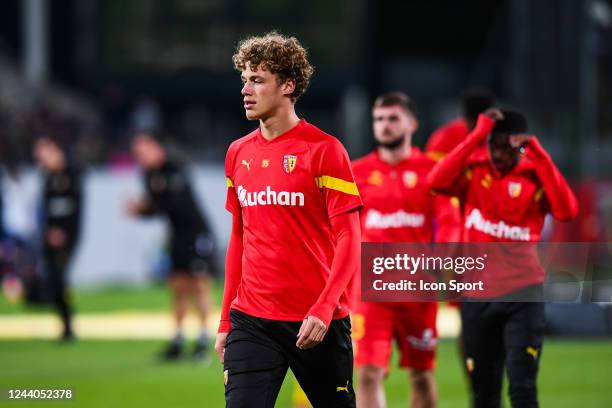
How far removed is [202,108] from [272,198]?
27.5 metres

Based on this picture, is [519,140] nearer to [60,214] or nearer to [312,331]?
[312,331]

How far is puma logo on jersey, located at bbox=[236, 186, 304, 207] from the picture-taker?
593 cm

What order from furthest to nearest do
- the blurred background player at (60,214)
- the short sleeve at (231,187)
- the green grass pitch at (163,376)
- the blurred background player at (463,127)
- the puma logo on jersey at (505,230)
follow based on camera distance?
1. the blurred background player at (60,214)
2. the green grass pitch at (163,376)
3. the blurred background player at (463,127)
4. the puma logo on jersey at (505,230)
5. the short sleeve at (231,187)

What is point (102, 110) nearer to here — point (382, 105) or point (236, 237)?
point (382, 105)

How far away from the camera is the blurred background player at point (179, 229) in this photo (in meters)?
14.0

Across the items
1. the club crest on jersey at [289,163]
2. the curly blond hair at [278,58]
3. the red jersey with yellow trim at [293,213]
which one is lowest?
the red jersey with yellow trim at [293,213]

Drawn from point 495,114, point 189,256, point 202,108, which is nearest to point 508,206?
point 495,114

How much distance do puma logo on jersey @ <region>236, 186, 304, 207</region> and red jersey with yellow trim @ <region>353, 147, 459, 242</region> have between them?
2697 mm

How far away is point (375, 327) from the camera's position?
8531 mm

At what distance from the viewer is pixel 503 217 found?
746 cm

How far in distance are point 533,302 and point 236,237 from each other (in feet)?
6.74

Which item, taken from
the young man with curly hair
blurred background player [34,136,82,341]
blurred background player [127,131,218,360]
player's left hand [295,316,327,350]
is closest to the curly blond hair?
the young man with curly hair

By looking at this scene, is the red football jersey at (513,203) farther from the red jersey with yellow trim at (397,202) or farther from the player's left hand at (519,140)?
the red jersey with yellow trim at (397,202)

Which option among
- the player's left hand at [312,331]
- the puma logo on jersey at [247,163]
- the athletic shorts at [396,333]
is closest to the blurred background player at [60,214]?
the athletic shorts at [396,333]
